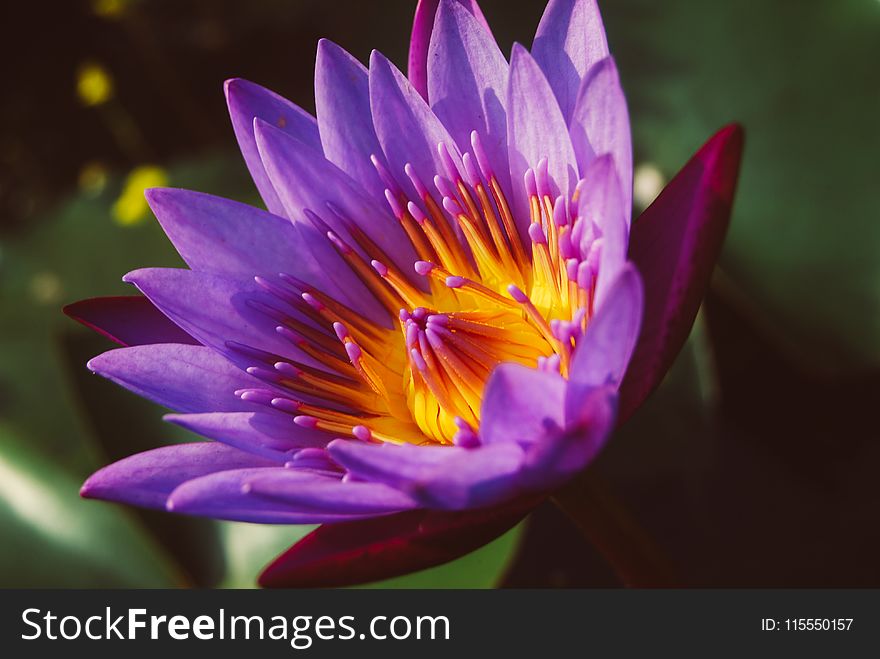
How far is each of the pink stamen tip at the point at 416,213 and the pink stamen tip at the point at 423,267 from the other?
53 mm

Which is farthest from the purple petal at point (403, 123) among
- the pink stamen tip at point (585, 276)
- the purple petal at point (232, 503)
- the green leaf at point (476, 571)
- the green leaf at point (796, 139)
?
the green leaf at point (796, 139)

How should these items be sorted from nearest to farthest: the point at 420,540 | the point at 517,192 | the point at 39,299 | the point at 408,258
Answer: the point at 420,540 → the point at 517,192 → the point at 408,258 → the point at 39,299

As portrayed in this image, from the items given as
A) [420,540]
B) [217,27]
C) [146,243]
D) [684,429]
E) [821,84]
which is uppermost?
[217,27]

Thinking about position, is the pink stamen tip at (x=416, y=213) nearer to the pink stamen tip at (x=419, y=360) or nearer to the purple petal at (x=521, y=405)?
the pink stamen tip at (x=419, y=360)

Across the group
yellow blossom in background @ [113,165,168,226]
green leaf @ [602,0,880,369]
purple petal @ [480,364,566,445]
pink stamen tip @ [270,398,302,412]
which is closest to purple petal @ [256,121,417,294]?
pink stamen tip @ [270,398,302,412]

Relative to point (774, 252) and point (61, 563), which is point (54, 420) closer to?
point (61, 563)

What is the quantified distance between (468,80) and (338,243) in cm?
25

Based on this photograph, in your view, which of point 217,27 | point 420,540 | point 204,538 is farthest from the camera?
point 217,27

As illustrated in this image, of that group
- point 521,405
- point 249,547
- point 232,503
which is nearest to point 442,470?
point 521,405

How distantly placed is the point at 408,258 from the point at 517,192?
0.63 ft

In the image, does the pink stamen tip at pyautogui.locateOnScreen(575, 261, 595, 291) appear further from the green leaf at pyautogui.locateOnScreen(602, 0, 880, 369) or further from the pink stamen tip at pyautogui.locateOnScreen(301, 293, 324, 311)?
the green leaf at pyautogui.locateOnScreen(602, 0, 880, 369)

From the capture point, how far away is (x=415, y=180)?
1089 mm

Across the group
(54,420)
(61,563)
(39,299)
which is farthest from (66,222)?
(61,563)

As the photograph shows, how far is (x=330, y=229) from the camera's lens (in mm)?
1103
